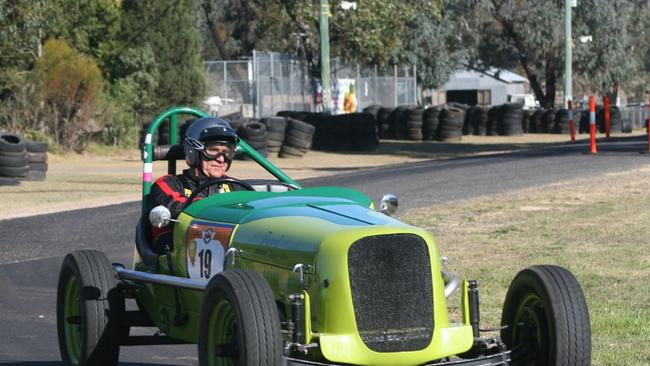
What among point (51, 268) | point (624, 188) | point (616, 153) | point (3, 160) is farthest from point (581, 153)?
point (51, 268)

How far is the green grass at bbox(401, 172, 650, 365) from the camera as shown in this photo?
9.04 m

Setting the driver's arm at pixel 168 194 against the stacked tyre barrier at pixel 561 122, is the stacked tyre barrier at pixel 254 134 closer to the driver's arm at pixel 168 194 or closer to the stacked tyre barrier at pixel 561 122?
the stacked tyre barrier at pixel 561 122

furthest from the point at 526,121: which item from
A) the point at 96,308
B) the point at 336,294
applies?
the point at 336,294

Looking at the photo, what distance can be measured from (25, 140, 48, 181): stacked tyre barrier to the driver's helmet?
17911 mm

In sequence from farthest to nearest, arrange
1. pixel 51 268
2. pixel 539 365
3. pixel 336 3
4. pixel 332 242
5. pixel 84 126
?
pixel 336 3
pixel 84 126
pixel 51 268
pixel 539 365
pixel 332 242

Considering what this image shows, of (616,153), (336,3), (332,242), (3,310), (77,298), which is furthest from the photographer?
(336,3)

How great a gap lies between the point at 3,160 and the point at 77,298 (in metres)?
16.4

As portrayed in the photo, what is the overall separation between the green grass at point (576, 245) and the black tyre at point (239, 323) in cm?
250

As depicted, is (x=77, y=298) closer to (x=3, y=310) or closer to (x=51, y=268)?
(x=3, y=310)

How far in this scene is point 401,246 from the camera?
19.5 ft

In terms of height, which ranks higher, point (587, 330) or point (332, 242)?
point (332, 242)

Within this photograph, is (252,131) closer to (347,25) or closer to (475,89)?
(347,25)

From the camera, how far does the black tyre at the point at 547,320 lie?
610cm

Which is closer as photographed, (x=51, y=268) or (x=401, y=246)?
(x=401, y=246)
